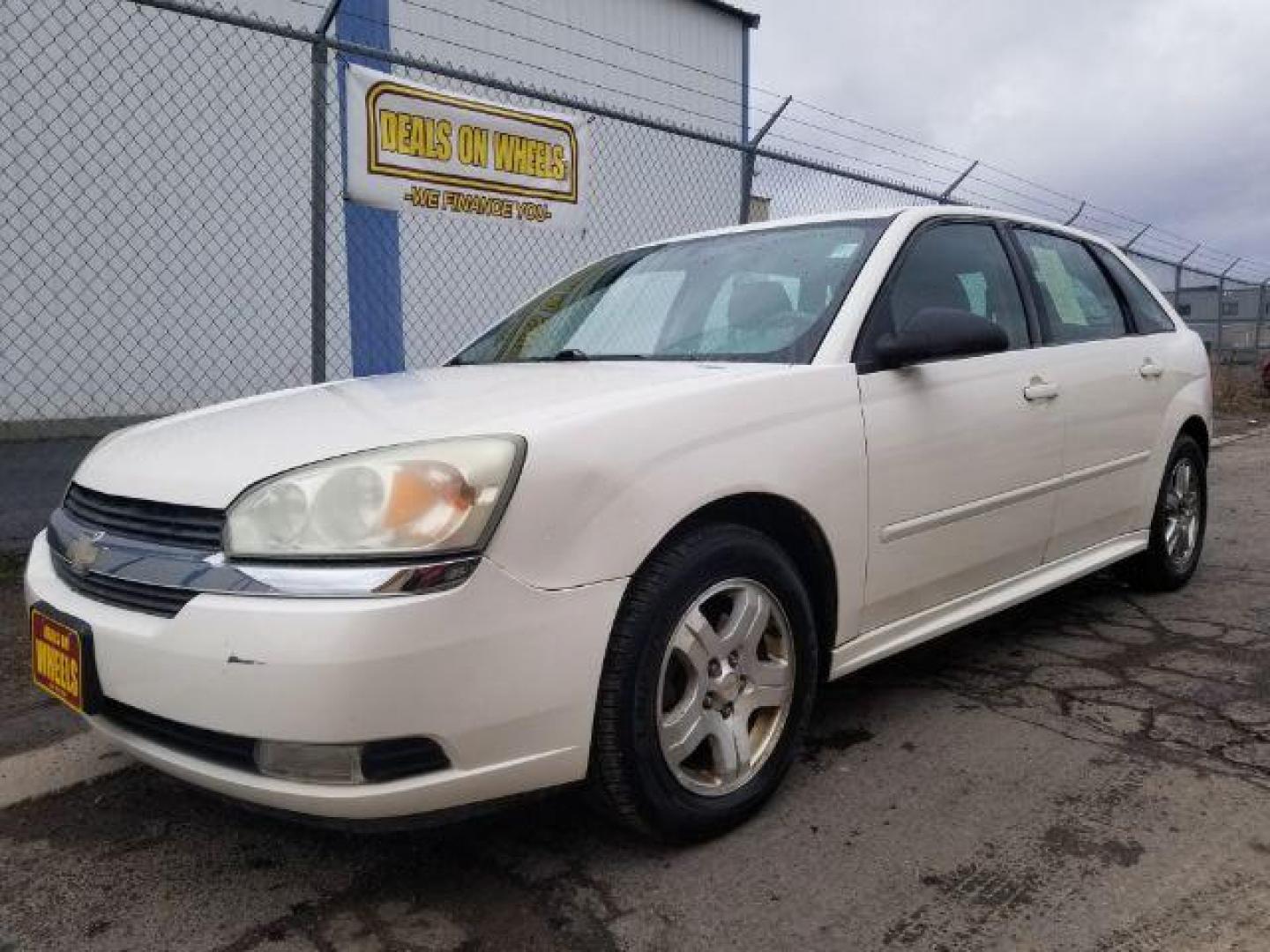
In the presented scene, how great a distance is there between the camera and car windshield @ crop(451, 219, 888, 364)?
2.66m

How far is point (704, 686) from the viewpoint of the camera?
2154 millimetres

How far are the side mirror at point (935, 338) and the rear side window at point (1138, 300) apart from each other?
1688 millimetres

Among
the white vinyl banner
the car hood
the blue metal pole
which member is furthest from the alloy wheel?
the blue metal pole

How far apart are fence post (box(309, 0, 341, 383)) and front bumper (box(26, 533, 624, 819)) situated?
8.93 feet

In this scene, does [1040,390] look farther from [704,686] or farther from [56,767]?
[56,767]

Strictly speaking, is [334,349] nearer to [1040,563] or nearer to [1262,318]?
[1040,563]

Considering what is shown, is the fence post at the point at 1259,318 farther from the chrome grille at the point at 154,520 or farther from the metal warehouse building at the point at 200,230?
the chrome grille at the point at 154,520

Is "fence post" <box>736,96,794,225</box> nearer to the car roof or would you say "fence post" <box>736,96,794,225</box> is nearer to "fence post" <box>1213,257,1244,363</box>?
the car roof

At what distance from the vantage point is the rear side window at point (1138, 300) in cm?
395

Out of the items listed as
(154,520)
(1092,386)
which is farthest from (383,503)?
(1092,386)

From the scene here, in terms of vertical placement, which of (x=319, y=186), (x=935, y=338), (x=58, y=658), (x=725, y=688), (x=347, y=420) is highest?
(x=319, y=186)

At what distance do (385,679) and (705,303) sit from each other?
161 cm

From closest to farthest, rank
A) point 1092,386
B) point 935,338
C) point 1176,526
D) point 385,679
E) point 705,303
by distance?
point 385,679 → point 935,338 → point 705,303 → point 1092,386 → point 1176,526

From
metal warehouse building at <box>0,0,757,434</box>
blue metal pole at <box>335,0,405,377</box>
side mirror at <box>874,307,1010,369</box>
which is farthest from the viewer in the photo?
metal warehouse building at <box>0,0,757,434</box>
